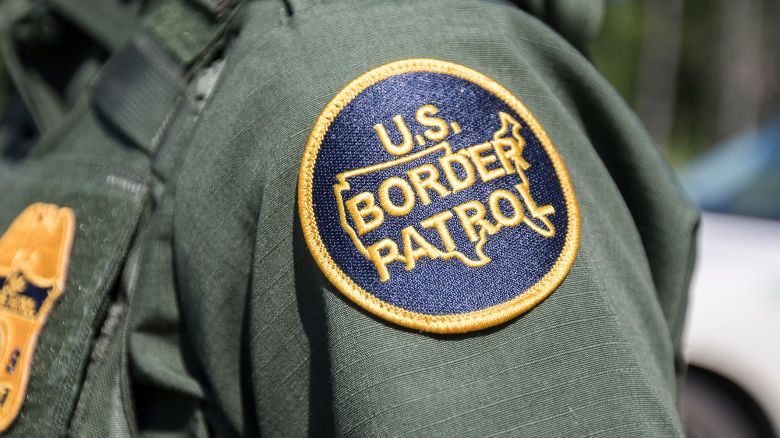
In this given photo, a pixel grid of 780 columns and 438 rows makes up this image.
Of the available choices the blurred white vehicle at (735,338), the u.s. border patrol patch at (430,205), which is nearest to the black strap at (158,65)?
the u.s. border patrol patch at (430,205)

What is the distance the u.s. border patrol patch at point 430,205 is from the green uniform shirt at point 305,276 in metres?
0.02

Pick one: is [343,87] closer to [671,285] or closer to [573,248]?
[573,248]

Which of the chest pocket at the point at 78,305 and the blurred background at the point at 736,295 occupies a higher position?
the chest pocket at the point at 78,305

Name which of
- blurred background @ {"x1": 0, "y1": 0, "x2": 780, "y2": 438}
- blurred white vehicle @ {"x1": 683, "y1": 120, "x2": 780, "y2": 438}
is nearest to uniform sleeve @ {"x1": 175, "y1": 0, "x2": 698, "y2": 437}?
blurred background @ {"x1": 0, "y1": 0, "x2": 780, "y2": 438}

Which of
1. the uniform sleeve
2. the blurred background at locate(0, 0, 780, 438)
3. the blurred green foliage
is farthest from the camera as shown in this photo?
the blurred green foliage

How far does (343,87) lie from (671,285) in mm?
506

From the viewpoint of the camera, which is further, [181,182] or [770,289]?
[770,289]

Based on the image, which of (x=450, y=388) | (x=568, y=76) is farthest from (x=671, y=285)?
(x=450, y=388)

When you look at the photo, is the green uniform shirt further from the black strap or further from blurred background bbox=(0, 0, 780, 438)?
blurred background bbox=(0, 0, 780, 438)

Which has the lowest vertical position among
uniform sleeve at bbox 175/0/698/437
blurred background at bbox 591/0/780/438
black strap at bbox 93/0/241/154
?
blurred background at bbox 591/0/780/438

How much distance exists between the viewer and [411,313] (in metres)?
0.77

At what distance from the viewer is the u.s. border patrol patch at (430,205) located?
77 cm

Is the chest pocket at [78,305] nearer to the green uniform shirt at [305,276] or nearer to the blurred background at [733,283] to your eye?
the green uniform shirt at [305,276]

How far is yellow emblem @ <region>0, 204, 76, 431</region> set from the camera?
0.94 m
